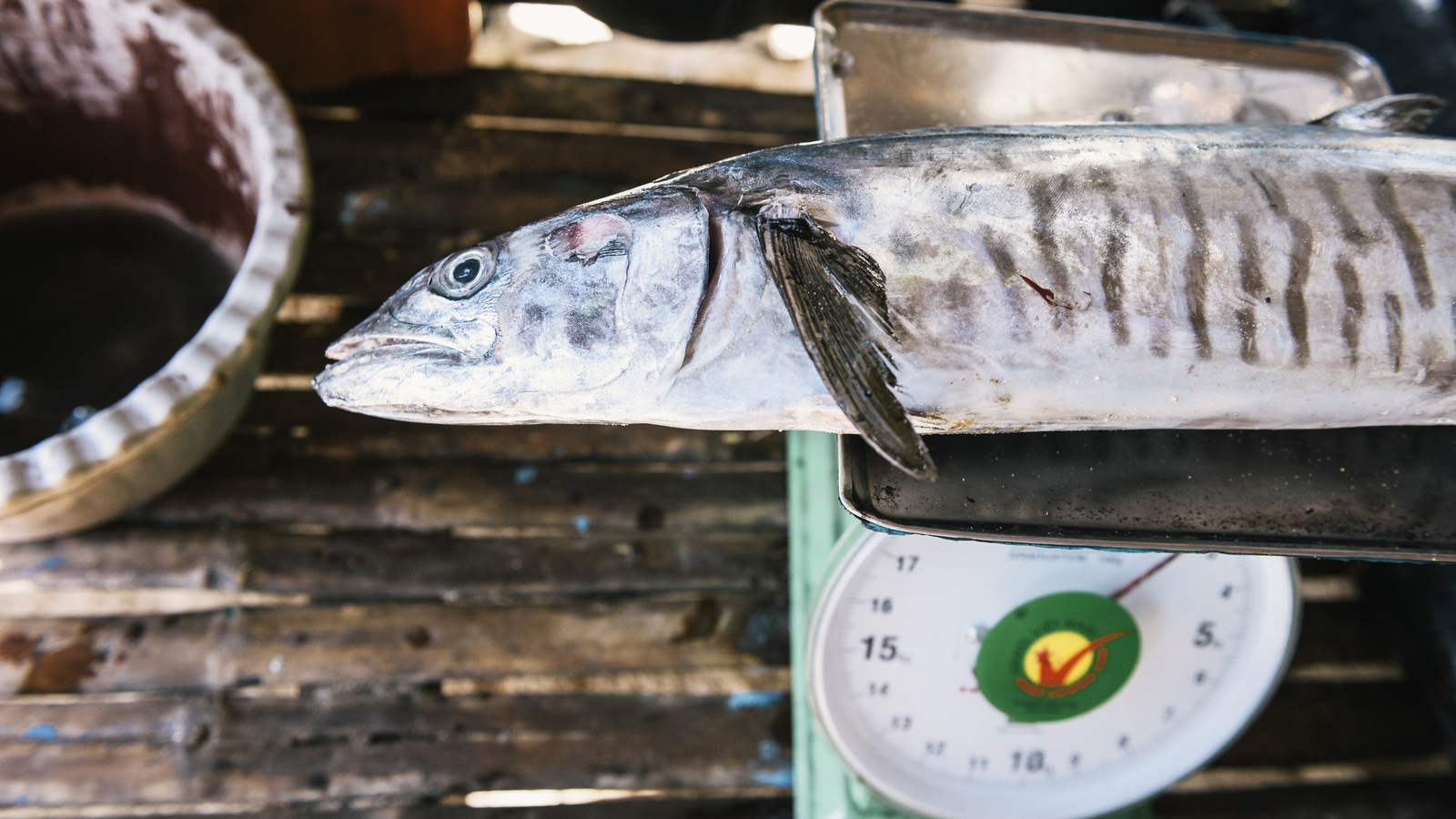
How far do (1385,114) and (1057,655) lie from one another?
0.75 meters

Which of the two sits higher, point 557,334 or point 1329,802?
point 557,334

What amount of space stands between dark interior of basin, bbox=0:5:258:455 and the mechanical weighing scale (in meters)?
0.95

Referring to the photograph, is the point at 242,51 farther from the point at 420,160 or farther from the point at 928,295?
the point at 928,295

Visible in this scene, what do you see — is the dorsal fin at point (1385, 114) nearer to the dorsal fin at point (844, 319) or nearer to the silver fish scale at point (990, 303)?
the silver fish scale at point (990, 303)

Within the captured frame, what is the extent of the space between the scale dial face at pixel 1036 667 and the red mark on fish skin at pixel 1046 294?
302 millimetres

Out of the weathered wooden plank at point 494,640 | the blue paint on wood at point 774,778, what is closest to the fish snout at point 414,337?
the weathered wooden plank at point 494,640

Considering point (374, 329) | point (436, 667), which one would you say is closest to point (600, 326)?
point (374, 329)

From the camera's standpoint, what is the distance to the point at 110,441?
3.11ft

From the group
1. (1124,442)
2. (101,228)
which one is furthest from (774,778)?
(101,228)

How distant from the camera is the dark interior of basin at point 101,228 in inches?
48.5

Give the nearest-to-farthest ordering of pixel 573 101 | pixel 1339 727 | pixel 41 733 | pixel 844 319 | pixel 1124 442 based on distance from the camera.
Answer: pixel 844 319 < pixel 1124 442 < pixel 41 733 < pixel 1339 727 < pixel 573 101

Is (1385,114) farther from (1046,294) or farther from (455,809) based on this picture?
(455,809)

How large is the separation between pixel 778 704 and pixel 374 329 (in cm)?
92

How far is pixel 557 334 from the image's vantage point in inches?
30.7
